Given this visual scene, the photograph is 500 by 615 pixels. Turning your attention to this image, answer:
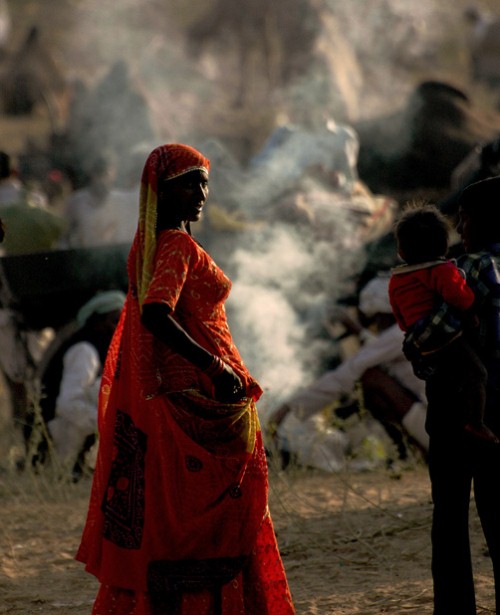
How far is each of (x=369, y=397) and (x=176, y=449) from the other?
2.95m

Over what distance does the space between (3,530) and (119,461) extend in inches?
89.3

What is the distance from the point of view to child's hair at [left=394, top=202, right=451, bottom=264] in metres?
3.16

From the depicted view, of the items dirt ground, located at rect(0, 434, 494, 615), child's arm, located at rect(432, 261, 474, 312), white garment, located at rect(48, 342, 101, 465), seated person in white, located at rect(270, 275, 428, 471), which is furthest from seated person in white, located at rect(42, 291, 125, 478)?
child's arm, located at rect(432, 261, 474, 312)

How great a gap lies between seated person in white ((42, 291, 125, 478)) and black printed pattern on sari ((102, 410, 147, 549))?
268 centimetres

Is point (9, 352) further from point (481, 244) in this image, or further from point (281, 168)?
point (481, 244)

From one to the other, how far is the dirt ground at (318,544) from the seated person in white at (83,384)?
24 centimetres

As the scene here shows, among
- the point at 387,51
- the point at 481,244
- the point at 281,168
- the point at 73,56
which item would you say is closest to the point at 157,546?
the point at 481,244

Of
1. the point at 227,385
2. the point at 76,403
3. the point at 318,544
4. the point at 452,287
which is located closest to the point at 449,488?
the point at 452,287

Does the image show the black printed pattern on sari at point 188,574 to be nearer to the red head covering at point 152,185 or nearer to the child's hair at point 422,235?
the red head covering at point 152,185

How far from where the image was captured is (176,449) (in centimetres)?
307

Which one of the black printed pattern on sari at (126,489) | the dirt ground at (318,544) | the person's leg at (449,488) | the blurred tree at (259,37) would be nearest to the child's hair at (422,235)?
the person's leg at (449,488)

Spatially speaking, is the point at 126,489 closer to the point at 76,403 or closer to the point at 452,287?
the point at 452,287

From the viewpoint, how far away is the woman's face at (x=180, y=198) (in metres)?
3.09

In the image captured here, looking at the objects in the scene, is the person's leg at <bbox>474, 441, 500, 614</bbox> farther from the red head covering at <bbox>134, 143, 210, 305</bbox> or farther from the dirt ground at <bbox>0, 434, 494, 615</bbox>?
the red head covering at <bbox>134, 143, 210, 305</bbox>
